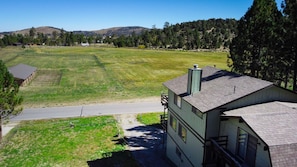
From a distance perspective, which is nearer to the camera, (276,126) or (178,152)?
(276,126)

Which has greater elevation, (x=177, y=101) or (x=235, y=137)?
(x=177, y=101)

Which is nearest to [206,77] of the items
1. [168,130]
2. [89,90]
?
[168,130]

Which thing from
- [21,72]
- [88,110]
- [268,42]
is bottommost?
[88,110]

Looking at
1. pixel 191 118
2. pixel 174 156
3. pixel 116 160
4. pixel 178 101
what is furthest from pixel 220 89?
pixel 116 160

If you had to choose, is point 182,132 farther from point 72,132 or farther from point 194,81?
point 72,132

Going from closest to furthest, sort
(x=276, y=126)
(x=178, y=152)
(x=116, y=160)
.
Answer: (x=276, y=126) → (x=178, y=152) → (x=116, y=160)

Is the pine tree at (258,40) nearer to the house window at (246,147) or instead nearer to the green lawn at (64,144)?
the house window at (246,147)
